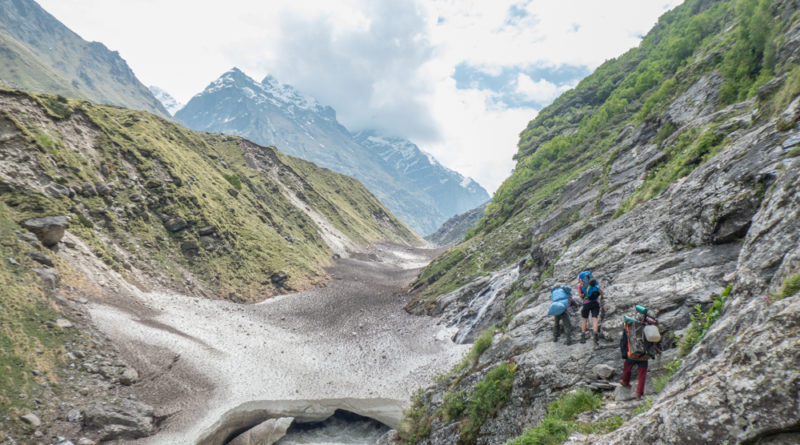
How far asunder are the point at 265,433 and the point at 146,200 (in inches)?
1416

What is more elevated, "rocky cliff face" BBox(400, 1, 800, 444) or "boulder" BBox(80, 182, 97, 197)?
"rocky cliff face" BBox(400, 1, 800, 444)

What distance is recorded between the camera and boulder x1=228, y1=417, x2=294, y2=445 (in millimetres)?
20500

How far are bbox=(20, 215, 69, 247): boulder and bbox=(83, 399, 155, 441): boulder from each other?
17.0 metres

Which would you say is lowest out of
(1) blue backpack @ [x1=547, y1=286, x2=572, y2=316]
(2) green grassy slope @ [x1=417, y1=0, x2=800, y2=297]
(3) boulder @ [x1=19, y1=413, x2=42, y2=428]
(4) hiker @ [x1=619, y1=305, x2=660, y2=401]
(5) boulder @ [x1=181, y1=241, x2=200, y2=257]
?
(3) boulder @ [x1=19, y1=413, x2=42, y2=428]

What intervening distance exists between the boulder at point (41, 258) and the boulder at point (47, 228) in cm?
244

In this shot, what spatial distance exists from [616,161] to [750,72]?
10.3 metres

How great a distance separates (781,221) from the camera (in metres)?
7.18

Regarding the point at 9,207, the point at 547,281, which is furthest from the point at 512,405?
the point at 9,207

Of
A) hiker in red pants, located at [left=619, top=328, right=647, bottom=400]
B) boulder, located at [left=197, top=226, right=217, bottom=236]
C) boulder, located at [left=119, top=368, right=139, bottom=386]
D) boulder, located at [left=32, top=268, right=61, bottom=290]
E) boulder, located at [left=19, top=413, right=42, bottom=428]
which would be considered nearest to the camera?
hiker in red pants, located at [left=619, top=328, right=647, bottom=400]

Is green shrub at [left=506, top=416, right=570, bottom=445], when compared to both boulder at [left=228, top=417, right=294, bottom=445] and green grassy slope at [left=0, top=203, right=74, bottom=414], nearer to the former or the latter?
boulder at [left=228, top=417, right=294, bottom=445]

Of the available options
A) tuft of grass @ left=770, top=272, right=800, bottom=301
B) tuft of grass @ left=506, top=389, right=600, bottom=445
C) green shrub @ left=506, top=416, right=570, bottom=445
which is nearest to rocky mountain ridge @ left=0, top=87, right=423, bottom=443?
green shrub @ left=506, top=416, right=570, bottom=445

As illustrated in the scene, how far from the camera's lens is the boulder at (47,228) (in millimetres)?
27278

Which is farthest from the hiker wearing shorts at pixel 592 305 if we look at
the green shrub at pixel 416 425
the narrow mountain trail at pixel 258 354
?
the narrow mountain trail at pixel 258 354

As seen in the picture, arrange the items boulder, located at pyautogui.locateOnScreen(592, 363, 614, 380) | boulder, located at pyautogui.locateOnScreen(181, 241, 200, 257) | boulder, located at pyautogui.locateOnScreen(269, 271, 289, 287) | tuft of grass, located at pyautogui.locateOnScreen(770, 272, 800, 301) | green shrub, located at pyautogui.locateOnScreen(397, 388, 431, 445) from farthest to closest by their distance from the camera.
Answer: boulder, located at pyautogui.locateOnScreen(269, 271, 289, 287) < boulder, located at pyautogui.locateOnScreen(181, 241, 200, 257) < green shrub, located at pyautogui.locateOnScreen(397, 388, 431, 445) < boulder, located at pyautogui.locateOnScreen(592, 363, 614, 380) < tuft of grass, located at pyautogui.locateOnScreen(770, 272, 800, 301)
